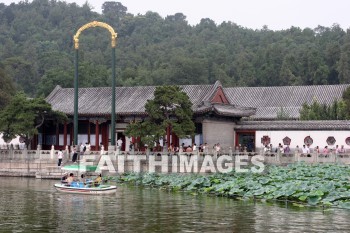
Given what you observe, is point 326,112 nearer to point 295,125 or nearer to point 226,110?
point 295,125

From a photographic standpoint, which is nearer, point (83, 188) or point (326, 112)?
point (83, 188)

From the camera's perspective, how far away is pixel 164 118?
130ft

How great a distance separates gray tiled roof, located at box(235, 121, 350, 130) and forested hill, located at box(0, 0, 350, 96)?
101ft

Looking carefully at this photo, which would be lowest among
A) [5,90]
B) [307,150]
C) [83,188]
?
[83,188]

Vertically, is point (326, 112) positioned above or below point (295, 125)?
above

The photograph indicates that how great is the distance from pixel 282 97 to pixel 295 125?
46.9 ft

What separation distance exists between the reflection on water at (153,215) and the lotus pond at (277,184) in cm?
96

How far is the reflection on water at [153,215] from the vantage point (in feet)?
60.0

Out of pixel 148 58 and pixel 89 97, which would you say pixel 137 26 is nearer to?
pixel 148 58

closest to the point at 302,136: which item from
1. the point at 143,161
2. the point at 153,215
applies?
the point at 143,161

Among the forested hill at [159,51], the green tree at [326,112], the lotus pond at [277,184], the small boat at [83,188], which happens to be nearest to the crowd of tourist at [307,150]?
the lotus pond at [277,184]

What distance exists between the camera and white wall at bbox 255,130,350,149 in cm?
4275

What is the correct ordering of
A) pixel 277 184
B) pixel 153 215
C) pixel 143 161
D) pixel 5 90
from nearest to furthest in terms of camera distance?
pixel 153 215 → pixel 277 184 → pixel 143 161 → pixel 5 90

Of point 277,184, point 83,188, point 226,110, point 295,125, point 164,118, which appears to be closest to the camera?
point 277,184
